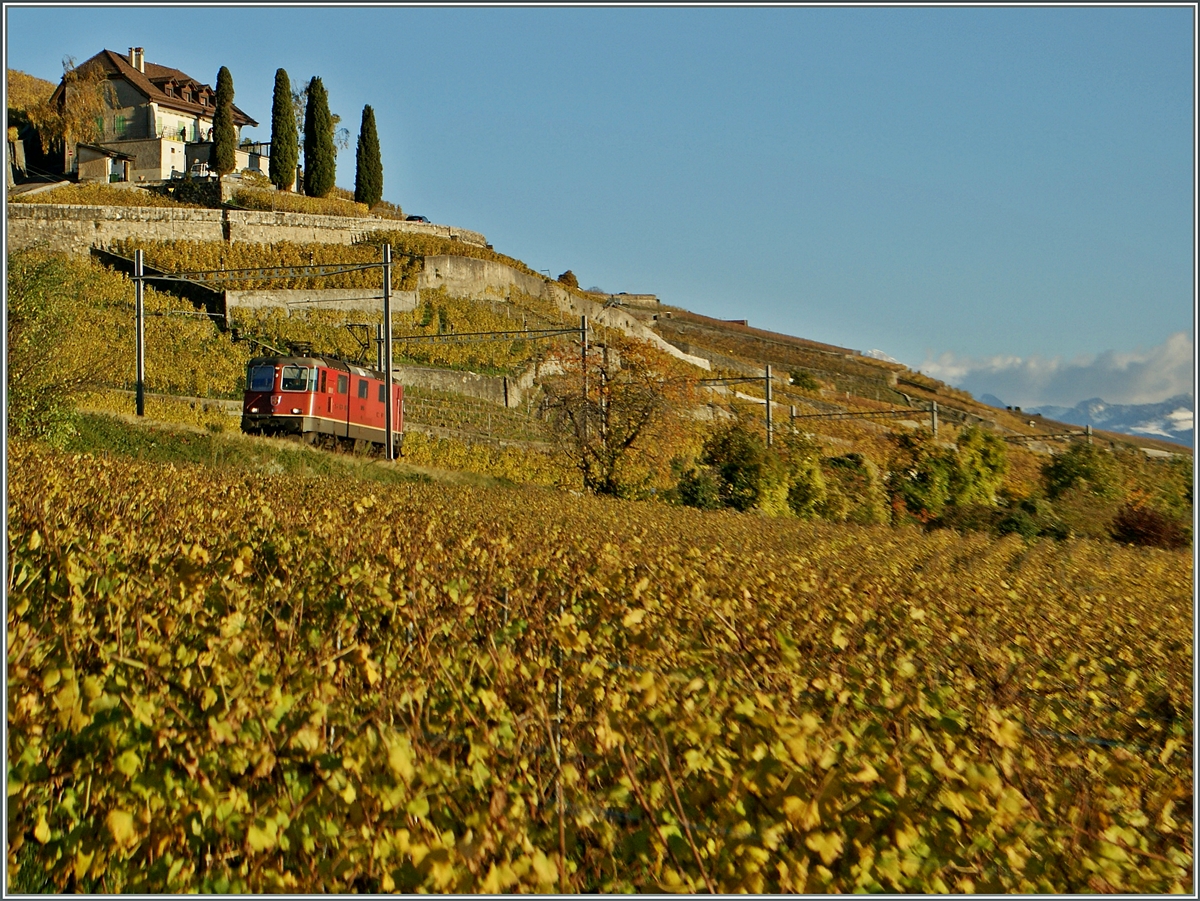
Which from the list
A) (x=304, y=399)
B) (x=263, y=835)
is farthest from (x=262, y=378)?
(x=263, y=835)

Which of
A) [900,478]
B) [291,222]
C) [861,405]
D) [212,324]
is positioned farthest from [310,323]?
[861,405]

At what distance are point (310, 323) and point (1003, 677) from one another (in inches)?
1626

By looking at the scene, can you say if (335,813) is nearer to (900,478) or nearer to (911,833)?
(911,833)

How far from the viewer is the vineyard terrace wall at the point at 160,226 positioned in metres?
47.1

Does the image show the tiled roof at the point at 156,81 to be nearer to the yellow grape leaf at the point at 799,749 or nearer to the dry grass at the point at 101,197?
the dry grass at the point at 101,197

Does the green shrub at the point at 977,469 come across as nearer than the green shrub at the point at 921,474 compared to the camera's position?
No

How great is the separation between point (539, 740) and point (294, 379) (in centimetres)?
2539

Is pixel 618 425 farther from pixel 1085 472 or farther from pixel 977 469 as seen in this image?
pixel 1085 472

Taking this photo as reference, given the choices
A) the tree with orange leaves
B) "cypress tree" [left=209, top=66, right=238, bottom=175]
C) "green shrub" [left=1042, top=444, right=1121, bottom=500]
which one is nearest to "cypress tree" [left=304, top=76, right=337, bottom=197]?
"cypress tree" [left=209, top=66, right=238, bottom=175]

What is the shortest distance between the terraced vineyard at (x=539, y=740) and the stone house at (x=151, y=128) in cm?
6461

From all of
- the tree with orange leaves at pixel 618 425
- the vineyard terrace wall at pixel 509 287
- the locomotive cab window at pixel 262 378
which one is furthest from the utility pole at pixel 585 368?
the vineyard terrace wall at pixel 509 287

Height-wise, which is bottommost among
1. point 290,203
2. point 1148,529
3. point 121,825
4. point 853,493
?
point 1148,529

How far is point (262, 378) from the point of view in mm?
29219

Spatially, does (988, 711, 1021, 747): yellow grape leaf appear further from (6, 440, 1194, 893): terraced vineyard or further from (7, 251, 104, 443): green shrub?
(7, 251, 104, 443): green shrub
